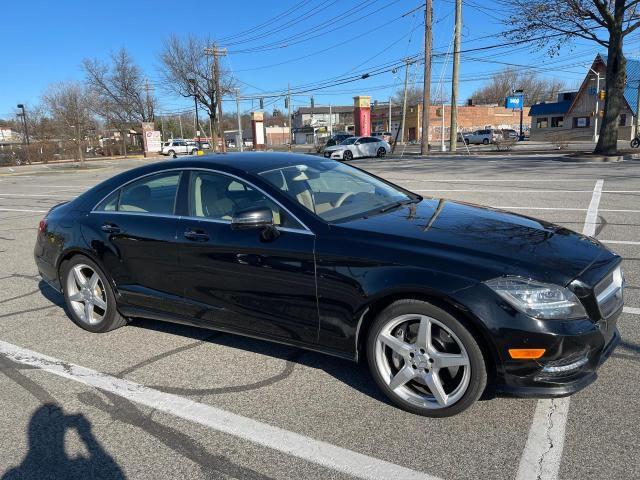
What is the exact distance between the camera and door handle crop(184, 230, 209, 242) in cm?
374

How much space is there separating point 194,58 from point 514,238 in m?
61.4

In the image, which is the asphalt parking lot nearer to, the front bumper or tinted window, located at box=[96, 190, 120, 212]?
the front bumper

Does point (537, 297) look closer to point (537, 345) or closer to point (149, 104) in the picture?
point (537, 345)

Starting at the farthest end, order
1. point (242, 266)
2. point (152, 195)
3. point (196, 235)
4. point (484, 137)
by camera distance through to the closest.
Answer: point (484, 137) < point (152, 195) < point (196, 235) < point (242, 266)

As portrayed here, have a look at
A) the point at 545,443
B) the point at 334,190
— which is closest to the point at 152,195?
the point at 334,190

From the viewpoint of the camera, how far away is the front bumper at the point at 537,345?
8.71 feet

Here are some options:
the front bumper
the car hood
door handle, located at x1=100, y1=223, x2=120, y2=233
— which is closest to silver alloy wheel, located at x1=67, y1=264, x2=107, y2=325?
door handle, located at x1=100, y1=223, x2=120, y2=233

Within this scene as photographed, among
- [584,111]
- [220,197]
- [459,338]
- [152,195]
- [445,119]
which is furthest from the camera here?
[445,119]

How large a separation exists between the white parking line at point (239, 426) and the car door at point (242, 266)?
650 mm

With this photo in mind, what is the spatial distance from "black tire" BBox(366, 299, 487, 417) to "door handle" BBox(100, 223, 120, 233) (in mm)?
2442

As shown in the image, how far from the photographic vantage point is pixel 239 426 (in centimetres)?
301

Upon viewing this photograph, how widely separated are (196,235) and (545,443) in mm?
2649

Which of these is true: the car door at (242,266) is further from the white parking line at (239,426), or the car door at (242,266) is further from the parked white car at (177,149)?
the parked white car at (177,149)

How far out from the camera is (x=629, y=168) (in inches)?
665
